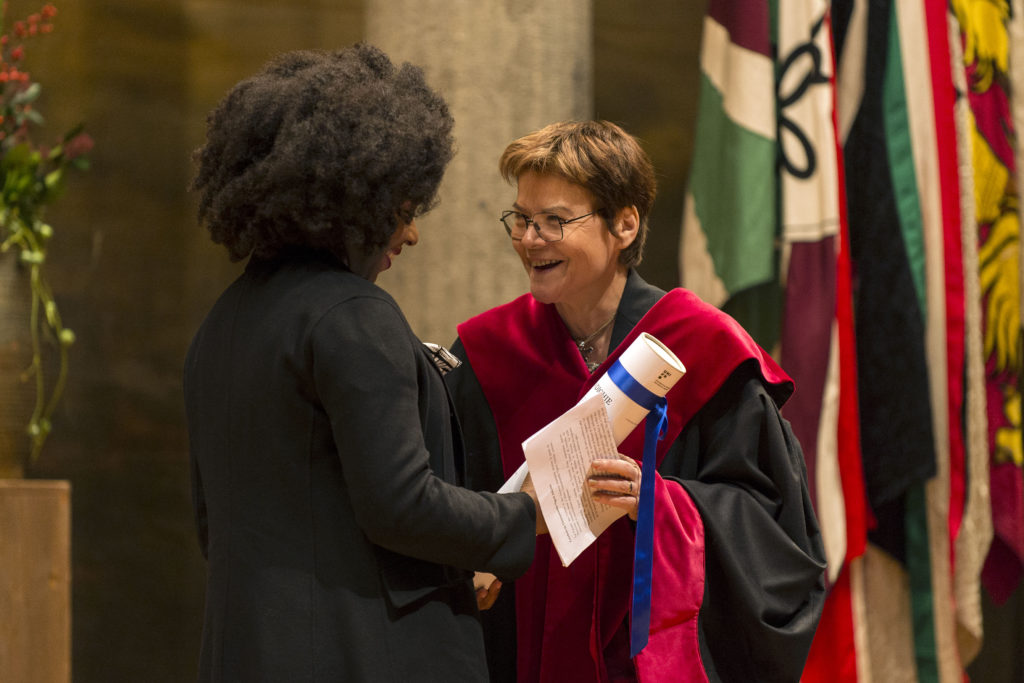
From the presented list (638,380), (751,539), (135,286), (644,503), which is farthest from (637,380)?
(135,286)

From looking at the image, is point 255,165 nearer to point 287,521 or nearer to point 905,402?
point 287,521

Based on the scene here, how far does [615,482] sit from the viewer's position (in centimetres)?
200

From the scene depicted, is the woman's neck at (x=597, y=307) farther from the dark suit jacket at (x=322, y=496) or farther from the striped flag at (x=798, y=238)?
the striped flag at (x=798, y=238)

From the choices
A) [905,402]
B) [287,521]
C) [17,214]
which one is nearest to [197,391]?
[287,521]

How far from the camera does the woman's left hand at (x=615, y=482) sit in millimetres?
1982

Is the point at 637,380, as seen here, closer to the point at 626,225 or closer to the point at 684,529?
the point at 684,529

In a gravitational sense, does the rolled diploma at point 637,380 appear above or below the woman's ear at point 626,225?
below

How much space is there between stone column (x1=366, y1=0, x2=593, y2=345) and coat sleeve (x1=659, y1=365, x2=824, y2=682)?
1177 mm

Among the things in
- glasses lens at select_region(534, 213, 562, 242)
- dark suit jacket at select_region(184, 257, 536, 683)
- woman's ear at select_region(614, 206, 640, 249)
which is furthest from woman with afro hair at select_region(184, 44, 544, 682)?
woman's ear at select_region(614, 206, 640, 249)

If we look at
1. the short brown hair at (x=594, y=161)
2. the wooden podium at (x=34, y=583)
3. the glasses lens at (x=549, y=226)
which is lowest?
the wooden podium at (x=34, y=583)

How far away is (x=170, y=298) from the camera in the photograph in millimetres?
4020

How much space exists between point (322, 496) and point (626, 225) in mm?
1063

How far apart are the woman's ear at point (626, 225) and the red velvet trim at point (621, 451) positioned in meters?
0.15

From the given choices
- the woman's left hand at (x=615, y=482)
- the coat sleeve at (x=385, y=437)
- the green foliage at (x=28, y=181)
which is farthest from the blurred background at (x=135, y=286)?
the coat sleeve at (x=385, y=437)
